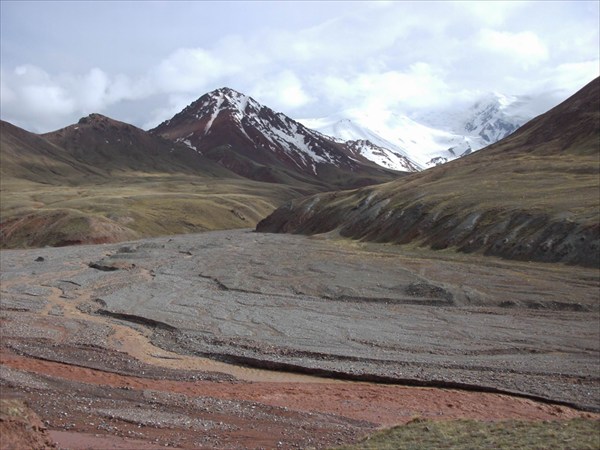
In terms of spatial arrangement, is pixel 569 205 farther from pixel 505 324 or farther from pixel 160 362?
pixel 160 362

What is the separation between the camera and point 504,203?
260ft

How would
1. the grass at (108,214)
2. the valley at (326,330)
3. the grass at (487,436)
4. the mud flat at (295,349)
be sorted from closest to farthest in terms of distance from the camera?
1. the grass at (487,436)
2. the valley at (326,330)
3. the mud flat at (295,349)
4. the grass at (108,214)

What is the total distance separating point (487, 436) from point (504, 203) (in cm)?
6536

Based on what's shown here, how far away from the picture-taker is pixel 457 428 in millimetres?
19812

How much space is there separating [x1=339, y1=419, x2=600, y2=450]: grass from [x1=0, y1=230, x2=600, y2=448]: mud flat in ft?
8.90

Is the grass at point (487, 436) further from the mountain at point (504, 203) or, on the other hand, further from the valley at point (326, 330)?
the mountain at point (504, 203)

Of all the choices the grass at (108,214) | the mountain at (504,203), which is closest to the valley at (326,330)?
the mountain at (504,203)

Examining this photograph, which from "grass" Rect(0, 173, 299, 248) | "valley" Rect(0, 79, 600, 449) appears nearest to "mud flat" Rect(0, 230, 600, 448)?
"valley" Rect(0, 79, 600, 449)

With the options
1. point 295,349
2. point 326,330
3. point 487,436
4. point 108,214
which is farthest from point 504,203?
point 108,214

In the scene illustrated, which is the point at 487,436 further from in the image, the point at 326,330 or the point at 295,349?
the point at 326,330

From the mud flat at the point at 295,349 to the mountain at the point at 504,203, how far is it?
6474mm

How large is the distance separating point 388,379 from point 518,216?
161ft

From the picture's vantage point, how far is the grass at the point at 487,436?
17.1 meters

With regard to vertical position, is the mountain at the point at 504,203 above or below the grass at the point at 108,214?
above
